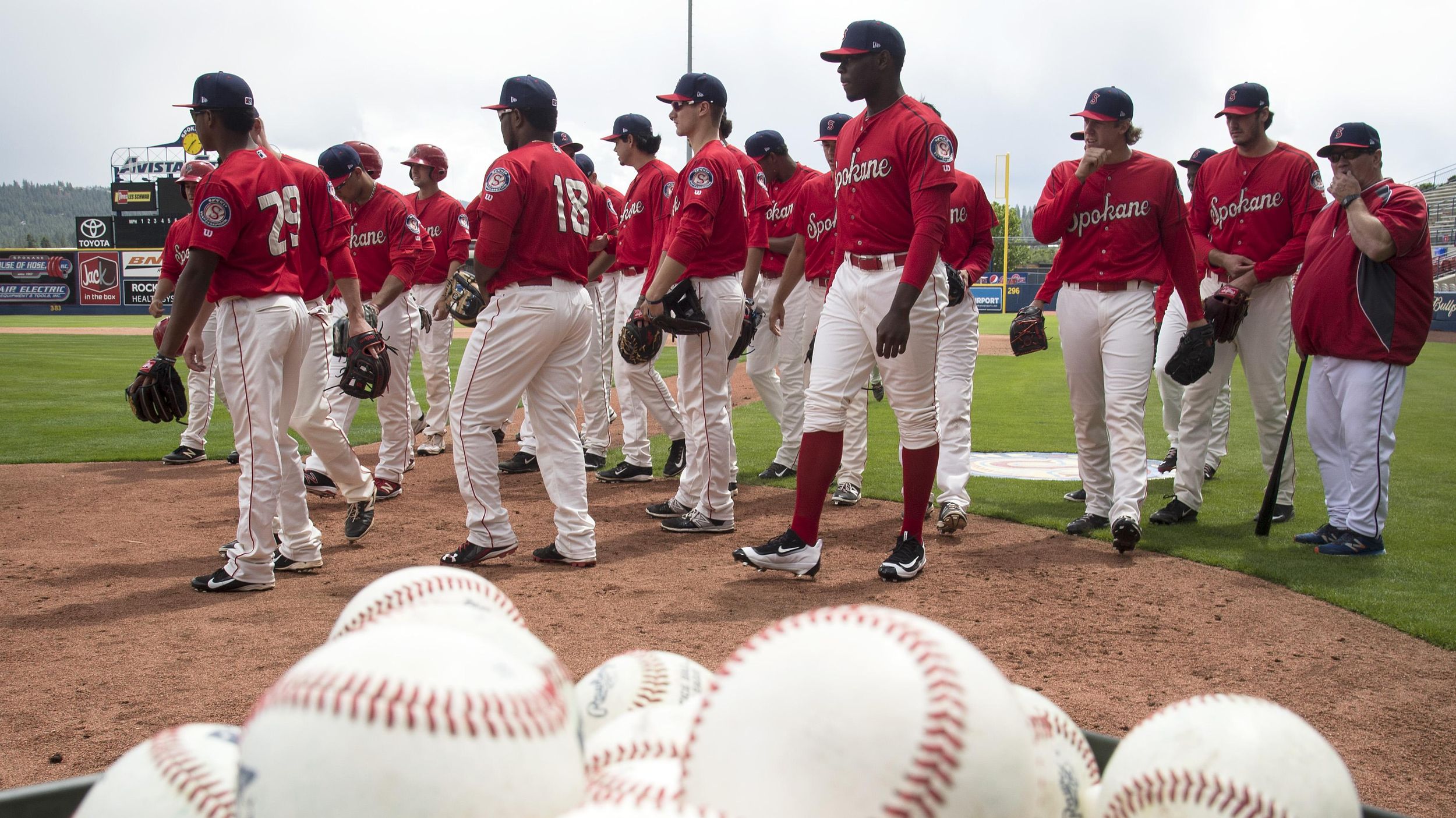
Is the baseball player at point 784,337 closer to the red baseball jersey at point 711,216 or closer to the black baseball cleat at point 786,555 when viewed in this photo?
the red baseball jersey at point 711,216

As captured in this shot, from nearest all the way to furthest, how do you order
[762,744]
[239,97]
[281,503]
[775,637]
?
[762,744]
[775,637]
[239,97]
[281,503]

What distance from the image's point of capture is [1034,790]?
4.77 feet

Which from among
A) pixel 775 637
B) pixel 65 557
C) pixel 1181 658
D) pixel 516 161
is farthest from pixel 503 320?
pixel 775 637

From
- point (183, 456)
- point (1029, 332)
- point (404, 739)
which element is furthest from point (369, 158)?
point (404, 739)

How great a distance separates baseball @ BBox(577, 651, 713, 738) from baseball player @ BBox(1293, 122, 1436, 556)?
181 inches

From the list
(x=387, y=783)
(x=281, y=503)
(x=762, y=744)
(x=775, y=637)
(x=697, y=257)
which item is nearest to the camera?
(x=387, y=783)

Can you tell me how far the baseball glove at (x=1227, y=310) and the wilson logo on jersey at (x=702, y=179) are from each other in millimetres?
2966

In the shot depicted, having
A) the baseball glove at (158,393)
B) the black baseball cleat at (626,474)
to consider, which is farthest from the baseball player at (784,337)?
the baseball glove at (158,393)

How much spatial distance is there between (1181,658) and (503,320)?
11.1 feet

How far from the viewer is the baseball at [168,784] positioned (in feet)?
4.85

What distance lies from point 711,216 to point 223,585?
3.03 metres

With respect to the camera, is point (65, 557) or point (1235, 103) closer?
point (65, 557)

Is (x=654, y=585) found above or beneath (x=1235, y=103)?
beneath

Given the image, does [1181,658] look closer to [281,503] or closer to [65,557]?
[281,503]
